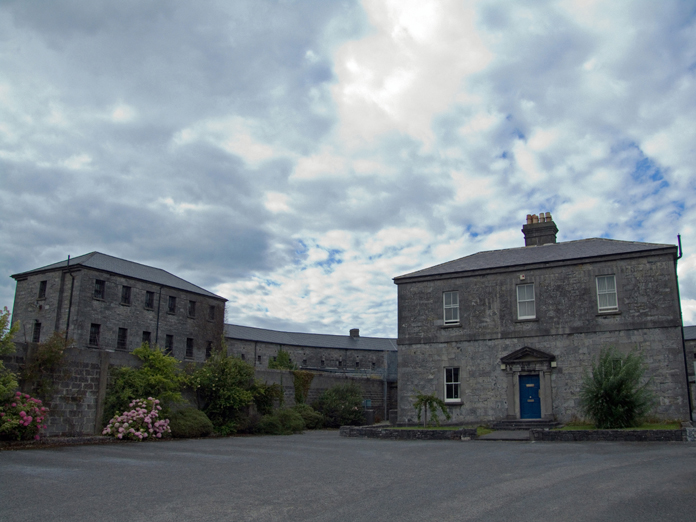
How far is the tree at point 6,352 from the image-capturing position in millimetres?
14305

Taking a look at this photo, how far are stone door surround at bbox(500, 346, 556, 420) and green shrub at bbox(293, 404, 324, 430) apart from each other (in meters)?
9.11

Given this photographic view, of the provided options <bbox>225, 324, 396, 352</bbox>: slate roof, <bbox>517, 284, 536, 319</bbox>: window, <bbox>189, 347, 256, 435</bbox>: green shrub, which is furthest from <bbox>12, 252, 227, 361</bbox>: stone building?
<bbox>517, 284, 536, 319</bbox>: window

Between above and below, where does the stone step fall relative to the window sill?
below

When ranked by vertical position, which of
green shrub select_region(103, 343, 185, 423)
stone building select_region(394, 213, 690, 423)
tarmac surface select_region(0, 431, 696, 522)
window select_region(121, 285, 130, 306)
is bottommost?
tarmac surface select_region(0, 431, 696, 522)

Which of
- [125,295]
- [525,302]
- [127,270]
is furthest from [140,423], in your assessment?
[127,270]

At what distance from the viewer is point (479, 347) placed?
26109 mm

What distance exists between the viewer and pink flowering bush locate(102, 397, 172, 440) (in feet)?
57.0

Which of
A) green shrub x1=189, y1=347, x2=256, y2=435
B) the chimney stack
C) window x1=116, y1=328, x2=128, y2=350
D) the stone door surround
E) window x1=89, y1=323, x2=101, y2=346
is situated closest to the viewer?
green shrub x1=189, y1=347, x2=256, y2=435

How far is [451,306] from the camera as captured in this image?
89.5 feet

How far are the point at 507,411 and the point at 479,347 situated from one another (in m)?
3.01

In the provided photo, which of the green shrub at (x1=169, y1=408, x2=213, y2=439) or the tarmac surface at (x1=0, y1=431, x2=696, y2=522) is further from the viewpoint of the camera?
the green shrub at (x1=169, y1=408, x2=213, y2=439)

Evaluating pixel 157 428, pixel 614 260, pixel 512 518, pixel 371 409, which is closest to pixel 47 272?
pixel 371 409

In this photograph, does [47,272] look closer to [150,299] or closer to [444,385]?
[150,299]

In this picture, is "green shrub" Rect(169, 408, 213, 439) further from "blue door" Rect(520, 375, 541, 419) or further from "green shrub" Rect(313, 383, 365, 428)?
"blue door" Rect(520, 375, 541, 419)
